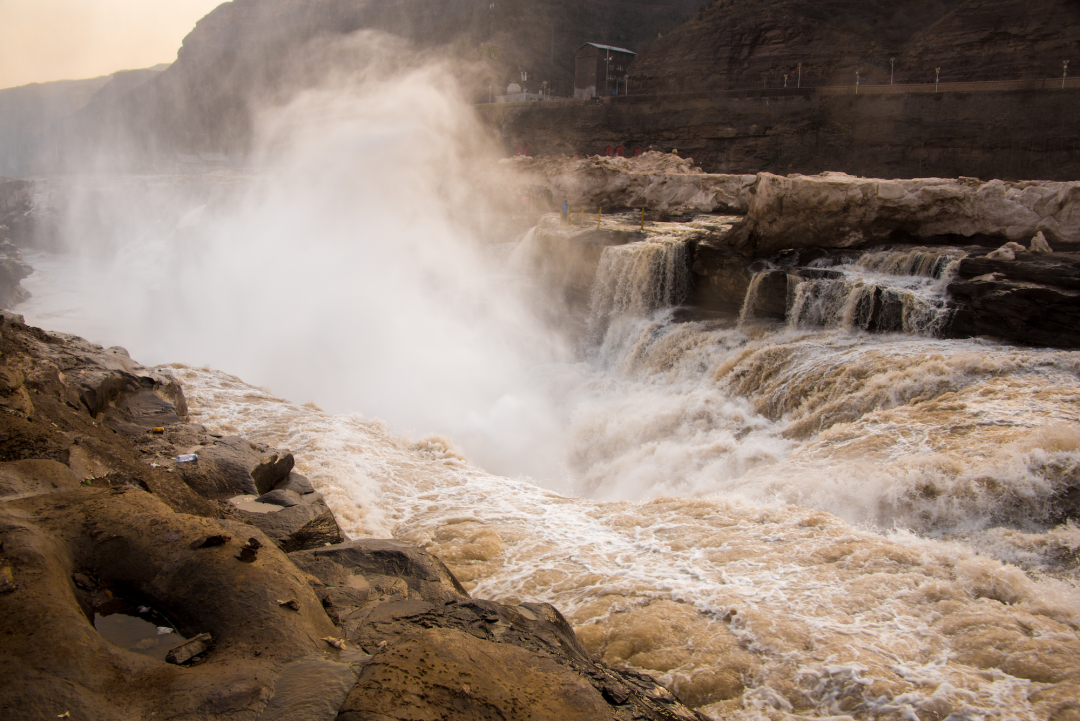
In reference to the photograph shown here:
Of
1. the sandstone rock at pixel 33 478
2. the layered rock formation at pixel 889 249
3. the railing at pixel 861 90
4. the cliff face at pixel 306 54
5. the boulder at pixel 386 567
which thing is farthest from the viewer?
the cliff face at pixel 306 54

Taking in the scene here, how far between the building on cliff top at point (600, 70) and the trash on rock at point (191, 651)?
39.2 metres

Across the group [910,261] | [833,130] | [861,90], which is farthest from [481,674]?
[861,90]

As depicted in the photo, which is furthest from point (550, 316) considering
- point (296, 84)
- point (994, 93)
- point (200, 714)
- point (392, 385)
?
point (296, 84)

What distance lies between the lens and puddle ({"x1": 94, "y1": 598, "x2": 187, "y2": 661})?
260 centimetres

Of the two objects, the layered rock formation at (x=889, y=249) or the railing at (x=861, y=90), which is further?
the railing at (x=861, y=90)

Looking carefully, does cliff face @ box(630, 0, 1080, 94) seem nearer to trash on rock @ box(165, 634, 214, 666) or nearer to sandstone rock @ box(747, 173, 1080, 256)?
sandstone rock @ box(747, 173, 1080, 256)

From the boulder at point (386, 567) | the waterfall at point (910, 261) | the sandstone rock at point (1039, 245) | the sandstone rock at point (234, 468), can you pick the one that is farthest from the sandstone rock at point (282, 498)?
the sandstone rock at point (1039, 245)

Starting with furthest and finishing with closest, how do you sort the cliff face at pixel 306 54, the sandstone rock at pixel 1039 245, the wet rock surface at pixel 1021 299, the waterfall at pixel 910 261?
the cliff face at pixel 306 54 → the waterfall at pixel 910 261 → the sandstone rock at pixel 1039 245 → the wet rock surface at pixel 1021 299

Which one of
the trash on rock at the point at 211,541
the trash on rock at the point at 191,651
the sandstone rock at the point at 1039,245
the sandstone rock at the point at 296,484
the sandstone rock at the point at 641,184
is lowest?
the sandstone rock at the point at 296,484

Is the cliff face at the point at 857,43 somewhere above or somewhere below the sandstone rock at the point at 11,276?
above

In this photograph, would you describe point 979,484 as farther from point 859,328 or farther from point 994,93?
point 994,93

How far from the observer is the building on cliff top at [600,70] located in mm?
38625

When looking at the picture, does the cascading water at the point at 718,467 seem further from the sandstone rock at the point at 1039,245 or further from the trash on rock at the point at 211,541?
the trash on rock at the point at 211,541

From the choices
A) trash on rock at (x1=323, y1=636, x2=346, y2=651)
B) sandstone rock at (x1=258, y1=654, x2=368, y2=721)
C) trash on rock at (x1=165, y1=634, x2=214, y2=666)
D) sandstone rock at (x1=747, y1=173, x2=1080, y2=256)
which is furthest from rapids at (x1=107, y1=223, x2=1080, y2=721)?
trash on rock at (x1=165, y1=634, x2=214, y2=666)
